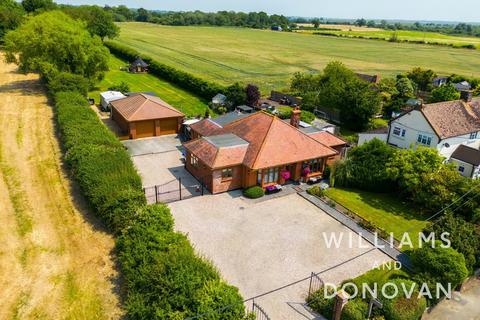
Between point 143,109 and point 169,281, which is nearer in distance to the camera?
point 169,281

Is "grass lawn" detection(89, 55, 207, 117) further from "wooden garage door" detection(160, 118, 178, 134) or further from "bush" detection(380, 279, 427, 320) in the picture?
"bush" detection(380, 279, 427, 320)

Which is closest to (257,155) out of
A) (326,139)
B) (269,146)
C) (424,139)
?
(269,146)

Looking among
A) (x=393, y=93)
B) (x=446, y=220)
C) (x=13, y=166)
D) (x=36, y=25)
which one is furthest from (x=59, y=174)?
(x=393, y=93)

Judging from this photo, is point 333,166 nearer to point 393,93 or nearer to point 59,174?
point 59,174

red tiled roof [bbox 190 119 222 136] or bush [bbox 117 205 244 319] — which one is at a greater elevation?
red tiled roof [bbox 190 119 222 136]

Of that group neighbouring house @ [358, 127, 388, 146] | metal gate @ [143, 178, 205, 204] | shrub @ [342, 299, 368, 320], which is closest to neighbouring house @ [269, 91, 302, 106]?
neighbouring house @ [358, 127, 388, 146]

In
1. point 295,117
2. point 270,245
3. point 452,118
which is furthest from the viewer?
point 452,118

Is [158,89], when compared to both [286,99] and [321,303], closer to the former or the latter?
[286,99]
